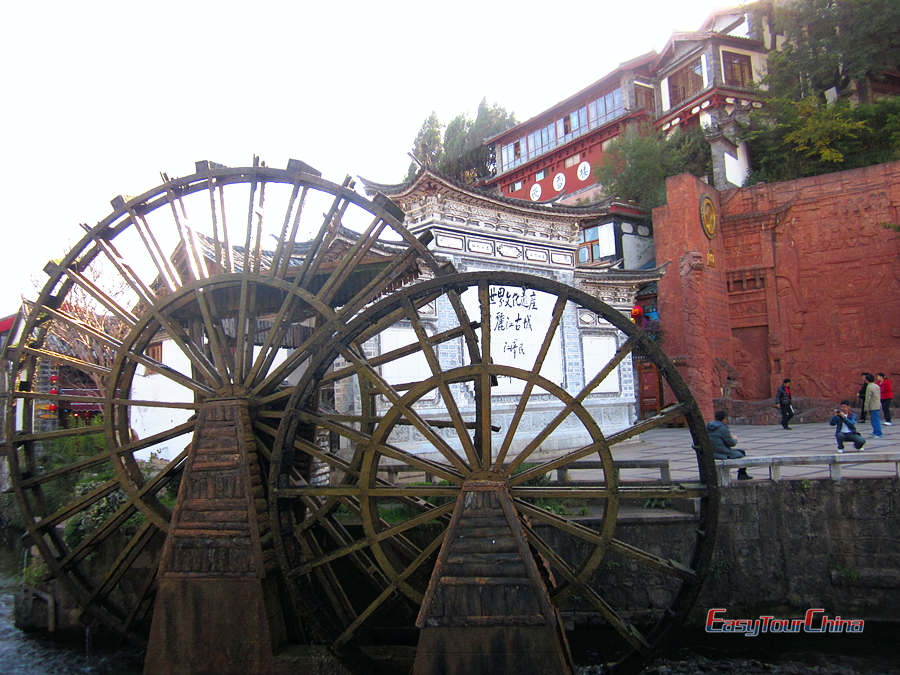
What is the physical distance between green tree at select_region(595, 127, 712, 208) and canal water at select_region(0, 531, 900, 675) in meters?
19.1

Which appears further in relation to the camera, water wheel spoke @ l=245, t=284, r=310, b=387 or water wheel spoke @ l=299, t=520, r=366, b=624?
water wheel spoke @ l=245, t=284, r=310, b=387

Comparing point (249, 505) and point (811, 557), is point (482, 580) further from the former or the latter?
point (811, 557)

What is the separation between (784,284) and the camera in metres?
20.3

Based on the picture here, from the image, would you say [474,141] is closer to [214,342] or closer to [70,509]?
[214,342]

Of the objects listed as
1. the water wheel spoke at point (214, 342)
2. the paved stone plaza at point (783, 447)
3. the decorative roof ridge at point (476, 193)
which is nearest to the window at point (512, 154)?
the decorative roof ridge at point (476, 193)

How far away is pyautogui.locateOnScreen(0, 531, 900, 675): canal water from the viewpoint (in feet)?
21.2

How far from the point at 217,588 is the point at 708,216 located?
769 inches

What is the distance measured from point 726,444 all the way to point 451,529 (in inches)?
191

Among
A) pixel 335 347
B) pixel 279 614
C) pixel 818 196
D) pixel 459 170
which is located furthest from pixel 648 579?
pixel 459 170

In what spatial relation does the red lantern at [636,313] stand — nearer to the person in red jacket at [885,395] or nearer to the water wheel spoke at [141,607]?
the person in red jacket at [885,395]

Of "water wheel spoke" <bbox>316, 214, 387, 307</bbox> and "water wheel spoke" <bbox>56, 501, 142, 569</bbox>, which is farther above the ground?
"water wheel spoke" <bbox>316, 214, 387, 307</bbox>

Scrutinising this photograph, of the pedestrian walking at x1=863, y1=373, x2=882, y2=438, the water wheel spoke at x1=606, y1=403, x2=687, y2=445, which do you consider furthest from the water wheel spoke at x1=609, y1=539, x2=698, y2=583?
the pedestrian walking at x1=863, y1=373, x2=882, y2=438

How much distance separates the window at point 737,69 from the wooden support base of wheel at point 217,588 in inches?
1088

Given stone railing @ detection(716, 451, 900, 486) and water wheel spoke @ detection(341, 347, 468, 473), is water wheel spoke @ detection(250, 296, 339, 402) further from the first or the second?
stone railing @ detection(716, 451, 900, 486)
